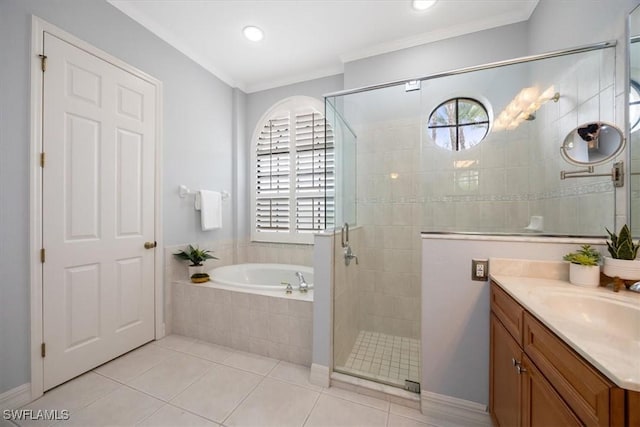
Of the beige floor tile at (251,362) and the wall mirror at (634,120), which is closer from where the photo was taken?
the wall mirror at (634,120)

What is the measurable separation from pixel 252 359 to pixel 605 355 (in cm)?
205

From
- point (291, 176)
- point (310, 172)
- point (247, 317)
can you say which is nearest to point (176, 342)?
point (247, 317)

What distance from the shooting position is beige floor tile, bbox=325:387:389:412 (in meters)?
1.52

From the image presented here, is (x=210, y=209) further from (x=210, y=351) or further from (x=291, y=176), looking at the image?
(x=210, y=351)

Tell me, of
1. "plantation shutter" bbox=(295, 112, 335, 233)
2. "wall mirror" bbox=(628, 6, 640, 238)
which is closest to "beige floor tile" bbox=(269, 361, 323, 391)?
"plantation shutter" bbox=(295, 112, 335, 233)

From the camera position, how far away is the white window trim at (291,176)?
9.75 feet

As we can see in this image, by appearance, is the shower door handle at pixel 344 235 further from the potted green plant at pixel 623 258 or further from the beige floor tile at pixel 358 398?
the potted green plant at pixel 623 258

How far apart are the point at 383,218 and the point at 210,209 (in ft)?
6.17

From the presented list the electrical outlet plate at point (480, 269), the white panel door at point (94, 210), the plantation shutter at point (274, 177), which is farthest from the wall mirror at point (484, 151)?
the white panel door at point (94, 210)

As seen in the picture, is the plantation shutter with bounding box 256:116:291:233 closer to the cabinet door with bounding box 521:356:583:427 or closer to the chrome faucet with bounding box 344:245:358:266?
the chrome faucet with bounding box 344:245:358:266

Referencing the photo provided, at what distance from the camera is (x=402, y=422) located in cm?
140

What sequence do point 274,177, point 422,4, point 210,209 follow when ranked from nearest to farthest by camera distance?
point 422,4, point 210,209, point 274,177

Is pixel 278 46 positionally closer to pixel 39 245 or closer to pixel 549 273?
pixel 39 245

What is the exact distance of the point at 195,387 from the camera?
1.66m
